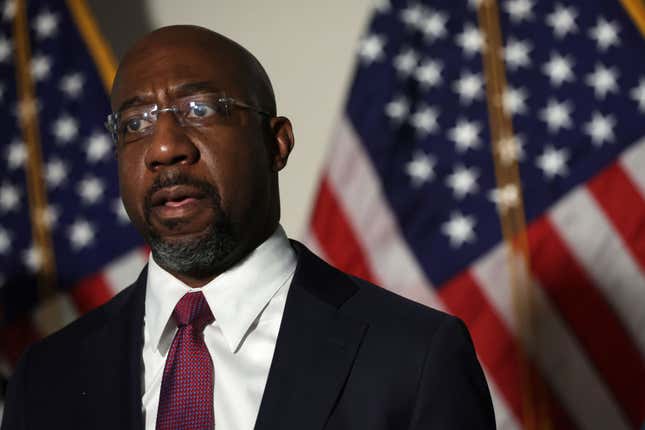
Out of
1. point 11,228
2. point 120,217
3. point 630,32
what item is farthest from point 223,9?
point 630,32

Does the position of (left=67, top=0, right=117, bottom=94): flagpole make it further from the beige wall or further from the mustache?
the mustache

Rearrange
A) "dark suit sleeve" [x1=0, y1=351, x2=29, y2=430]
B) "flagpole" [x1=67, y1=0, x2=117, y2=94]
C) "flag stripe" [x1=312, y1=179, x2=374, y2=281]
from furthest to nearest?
"flagpole" [x1=67, y1=0, x2=117, y2=94], "flag stripe" [x1=312, y1=179, x2=374, y2=281], "dark suit sleeve" [x1=0, y1=351, x2=29, y2=430]

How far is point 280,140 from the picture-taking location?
1.08m

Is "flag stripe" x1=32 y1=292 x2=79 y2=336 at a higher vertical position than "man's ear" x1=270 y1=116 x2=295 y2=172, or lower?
lower

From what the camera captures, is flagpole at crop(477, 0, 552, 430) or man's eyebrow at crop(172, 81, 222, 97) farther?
flagpole at crop(477, 0, 552, 430)

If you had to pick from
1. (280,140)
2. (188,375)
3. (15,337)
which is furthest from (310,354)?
(15,337)

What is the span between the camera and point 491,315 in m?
1.97

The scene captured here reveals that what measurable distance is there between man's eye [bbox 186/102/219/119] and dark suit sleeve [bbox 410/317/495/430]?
0.34m

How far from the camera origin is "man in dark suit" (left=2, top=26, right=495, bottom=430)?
95 centimetres

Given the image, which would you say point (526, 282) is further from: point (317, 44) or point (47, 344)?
point (47, 344)

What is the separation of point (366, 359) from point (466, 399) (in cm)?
11

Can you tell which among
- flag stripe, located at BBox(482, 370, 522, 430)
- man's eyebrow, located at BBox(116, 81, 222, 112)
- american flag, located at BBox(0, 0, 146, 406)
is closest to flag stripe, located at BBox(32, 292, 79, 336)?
american flag, located at BBox(0, 0, 146, 406)

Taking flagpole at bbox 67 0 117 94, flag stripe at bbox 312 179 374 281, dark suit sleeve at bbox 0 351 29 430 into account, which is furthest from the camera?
flagpole at bbox 67 0 117 94

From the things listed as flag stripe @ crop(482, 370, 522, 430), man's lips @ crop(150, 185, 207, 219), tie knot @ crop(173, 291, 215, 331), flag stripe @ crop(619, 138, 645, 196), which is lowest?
flag stripe @ crop(482, 370, 522, 430)
